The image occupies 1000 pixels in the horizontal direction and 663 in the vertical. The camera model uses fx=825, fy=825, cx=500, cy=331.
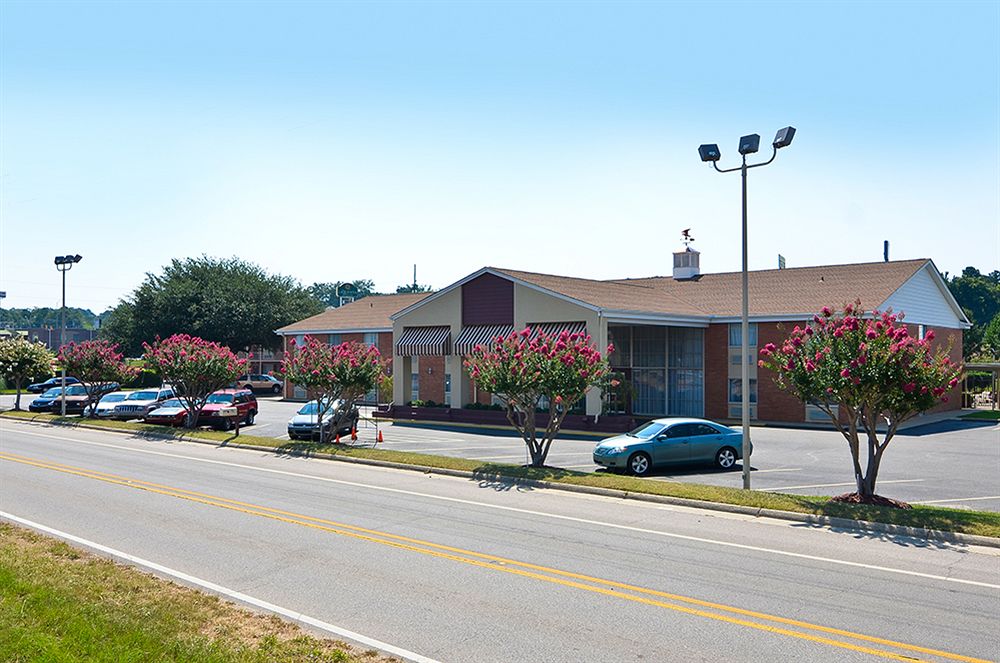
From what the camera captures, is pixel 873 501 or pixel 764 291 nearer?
pixel 873 501

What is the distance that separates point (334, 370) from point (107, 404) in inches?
737

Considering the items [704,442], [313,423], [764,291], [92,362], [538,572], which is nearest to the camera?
[538,572]

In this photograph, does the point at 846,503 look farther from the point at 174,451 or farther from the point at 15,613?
the point at 174,451

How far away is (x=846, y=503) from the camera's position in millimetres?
15789

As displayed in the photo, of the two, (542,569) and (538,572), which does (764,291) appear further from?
(538,572)

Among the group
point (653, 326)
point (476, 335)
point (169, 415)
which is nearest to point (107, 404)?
point (169, 415)

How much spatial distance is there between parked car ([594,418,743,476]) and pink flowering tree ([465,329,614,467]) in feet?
5.34

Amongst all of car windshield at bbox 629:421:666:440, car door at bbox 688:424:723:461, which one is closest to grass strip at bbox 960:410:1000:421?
car door at bbox 688:424:723:461

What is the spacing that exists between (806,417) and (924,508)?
21.6 m

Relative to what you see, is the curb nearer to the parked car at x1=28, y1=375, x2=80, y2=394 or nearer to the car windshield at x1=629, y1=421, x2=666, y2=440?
the car windshield at x1=629, y1=421, x2=666, y2=440

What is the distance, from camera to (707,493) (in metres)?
16.8

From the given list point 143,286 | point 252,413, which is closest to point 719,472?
point 252,413

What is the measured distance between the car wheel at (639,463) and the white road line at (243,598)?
1269 cm

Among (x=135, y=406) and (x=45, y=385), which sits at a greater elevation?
(x=45, y=385)
